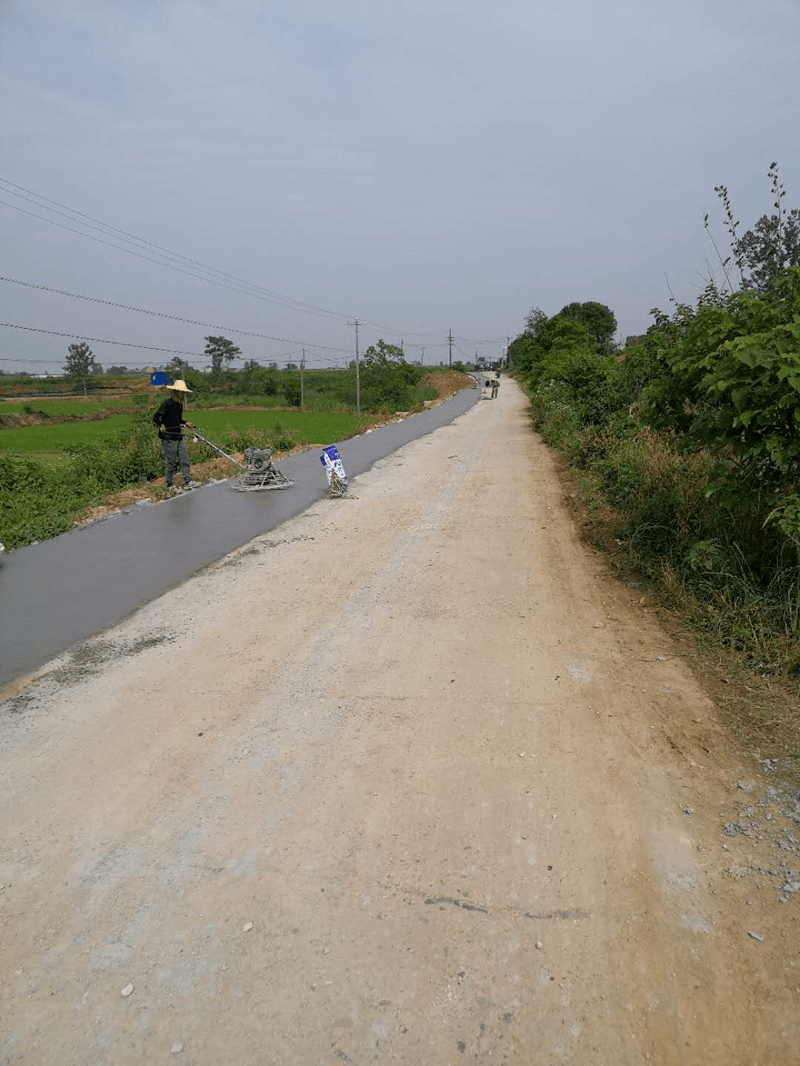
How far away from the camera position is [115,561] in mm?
7602

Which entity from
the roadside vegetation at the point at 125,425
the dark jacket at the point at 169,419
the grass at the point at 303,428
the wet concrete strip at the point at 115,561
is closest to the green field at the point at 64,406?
the roadside vegetation at the point at 125,425

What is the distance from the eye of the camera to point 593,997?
7.33 ft

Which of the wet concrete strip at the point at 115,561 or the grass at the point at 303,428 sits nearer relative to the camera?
the wet concrete strip at the point at 115,561

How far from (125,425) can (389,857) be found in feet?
79.6

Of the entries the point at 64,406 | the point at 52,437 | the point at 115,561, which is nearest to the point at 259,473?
the point at 115,561

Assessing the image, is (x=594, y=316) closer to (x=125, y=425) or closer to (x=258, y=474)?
(x=125, y=425)

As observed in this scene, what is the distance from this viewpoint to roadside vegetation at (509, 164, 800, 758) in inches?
178

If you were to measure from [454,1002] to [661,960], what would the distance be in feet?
2.46

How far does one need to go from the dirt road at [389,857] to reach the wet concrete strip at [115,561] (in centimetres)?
60

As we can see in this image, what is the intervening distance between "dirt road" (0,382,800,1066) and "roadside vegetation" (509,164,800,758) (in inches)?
26.2

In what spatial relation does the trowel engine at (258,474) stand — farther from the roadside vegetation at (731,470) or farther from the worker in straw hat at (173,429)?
the roadside vegetation at (731,470)

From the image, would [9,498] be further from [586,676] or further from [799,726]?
[799,726]

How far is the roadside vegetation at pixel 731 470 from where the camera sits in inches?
178

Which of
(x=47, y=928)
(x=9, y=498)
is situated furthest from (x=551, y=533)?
(x=9, y=498)
